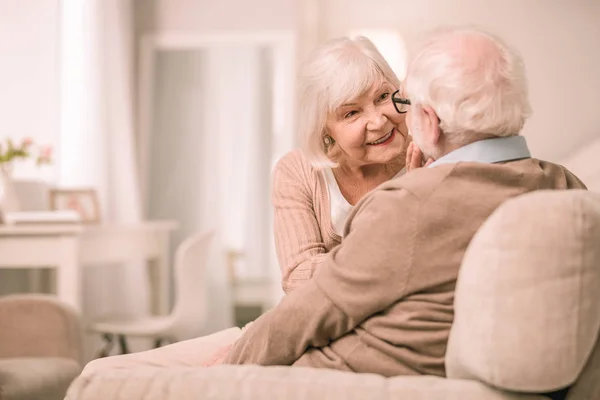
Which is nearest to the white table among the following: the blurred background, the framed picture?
the blurred background

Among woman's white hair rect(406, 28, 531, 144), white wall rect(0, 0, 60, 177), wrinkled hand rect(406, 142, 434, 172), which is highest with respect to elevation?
white wall rect(0, 0, 60, 177)

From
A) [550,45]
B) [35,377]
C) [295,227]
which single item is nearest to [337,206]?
[295,227]

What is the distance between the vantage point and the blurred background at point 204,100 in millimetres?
4570

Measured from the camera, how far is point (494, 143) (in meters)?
1.21

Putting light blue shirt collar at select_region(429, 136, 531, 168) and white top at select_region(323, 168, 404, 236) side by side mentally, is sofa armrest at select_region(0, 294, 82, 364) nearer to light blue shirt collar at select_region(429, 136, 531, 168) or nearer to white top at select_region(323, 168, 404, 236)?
white top at select_region(323, 168, 404, 236)

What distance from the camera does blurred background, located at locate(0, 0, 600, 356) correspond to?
4570 millimetres

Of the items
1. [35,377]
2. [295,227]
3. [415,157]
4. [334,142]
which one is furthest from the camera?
[35,377]

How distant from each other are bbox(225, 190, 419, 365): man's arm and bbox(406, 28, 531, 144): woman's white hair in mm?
172

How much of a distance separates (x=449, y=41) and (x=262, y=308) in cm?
445

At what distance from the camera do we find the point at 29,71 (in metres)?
4.52

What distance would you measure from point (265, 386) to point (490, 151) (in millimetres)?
484

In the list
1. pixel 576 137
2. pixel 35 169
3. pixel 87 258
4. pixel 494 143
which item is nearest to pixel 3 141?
pixel 35 169

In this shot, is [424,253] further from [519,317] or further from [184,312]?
[184,312]

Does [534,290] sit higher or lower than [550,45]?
lower
